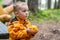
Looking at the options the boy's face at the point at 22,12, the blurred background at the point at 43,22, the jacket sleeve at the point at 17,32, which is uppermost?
the boy's face at the point at 22,12

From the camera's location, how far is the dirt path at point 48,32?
22.2 feet

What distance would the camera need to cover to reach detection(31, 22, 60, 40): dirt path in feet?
22.2

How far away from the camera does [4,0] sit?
11.3 m

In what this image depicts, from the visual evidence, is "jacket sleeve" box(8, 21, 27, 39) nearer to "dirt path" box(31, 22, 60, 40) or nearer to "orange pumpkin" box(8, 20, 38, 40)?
"orange pumpkin" box(8, 20, 38, 40)

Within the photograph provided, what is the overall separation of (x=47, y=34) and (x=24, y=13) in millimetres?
3541

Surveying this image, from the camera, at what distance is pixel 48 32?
24.1 feet

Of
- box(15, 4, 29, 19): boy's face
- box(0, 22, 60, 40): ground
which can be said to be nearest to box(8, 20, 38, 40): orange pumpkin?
box(15, 4, 29, 19): boy's face

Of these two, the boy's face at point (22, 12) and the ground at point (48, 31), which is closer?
the boy's face at point (22, 12)

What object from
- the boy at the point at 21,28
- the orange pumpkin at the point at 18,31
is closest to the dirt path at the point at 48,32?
the boy at the point at 21,28

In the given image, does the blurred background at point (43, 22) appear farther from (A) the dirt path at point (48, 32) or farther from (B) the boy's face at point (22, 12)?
(B) the boy's face at point (22, 12)

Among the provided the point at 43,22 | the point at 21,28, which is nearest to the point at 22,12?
the point at 21,28

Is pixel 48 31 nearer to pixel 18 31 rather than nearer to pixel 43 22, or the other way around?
pixel 43 22

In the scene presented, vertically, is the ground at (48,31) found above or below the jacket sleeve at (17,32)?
below

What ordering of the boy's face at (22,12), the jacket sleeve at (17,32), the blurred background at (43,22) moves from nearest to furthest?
the jacket sleeve at (17,32) → the boy's face at (22,12) → the blurred background at (43,22)
